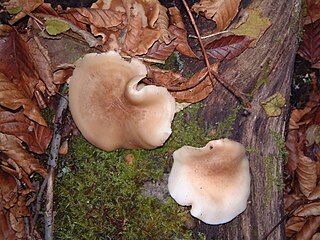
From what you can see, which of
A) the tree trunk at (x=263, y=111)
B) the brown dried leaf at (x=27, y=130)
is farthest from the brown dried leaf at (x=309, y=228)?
the brown dried leaf at (x=27, y=130)

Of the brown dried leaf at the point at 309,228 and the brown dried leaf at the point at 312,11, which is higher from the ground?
the brown dried leaf at the point at 312,11

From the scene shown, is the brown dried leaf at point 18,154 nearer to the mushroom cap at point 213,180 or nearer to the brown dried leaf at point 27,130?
the brown dried leaf at point 27,130

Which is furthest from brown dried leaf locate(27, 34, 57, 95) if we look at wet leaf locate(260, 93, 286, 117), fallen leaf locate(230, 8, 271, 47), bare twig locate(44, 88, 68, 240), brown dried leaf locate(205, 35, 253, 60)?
wet leaf locate(260, 93, 286, 117)

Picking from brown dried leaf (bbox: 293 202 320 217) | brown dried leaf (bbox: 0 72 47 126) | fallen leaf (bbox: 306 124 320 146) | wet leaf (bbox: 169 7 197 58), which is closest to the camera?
brown dried leaf (bbox: 0 72 47 126)

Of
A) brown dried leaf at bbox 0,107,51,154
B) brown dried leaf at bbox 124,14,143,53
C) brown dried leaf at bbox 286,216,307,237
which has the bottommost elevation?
brown dried leaf at bbox 286,216,307,237

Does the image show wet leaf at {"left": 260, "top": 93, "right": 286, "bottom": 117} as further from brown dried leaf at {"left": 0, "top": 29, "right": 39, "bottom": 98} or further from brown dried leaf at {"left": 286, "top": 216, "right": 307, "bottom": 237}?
brown dried leaf at {"left": 0, "top": 29, "right": 39, "bottom": 98}
